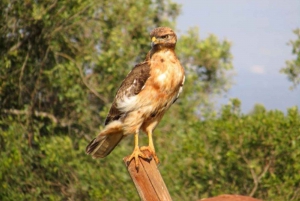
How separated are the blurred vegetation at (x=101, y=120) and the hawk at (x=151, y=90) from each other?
17.9 ft

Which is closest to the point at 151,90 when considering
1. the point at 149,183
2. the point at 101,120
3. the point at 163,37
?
the point at 163,37

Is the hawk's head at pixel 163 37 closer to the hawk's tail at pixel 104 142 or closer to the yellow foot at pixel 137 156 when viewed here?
the hawk's tail at pixel 104 142

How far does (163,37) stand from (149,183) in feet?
6.53

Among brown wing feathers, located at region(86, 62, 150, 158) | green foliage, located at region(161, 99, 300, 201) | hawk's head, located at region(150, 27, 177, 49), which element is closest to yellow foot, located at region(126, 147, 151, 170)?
brown wing feathers, located at region(86, 62, 150, 158)

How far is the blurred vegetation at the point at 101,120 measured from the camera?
1462 centimetres

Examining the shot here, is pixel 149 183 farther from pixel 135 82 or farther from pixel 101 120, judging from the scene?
pixel 101 120

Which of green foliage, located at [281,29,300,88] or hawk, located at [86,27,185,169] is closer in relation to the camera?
hawk, located at [86,27,185,169]

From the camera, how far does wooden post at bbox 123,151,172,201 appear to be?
752cm

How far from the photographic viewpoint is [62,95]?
19500 millimetres

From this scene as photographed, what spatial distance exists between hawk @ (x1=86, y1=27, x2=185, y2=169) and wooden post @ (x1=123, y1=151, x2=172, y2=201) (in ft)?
2.41

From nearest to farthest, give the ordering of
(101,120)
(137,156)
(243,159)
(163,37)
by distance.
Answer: (137,156)
(163,37)
(243,159)
(101,120)

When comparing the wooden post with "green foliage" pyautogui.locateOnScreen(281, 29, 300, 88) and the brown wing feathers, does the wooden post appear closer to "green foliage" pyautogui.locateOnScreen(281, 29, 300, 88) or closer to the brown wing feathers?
the brown wing feathers

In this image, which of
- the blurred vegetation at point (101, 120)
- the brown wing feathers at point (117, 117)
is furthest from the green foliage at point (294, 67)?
the brown wing feathers at point (117, 117)

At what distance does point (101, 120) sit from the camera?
65.5ft
